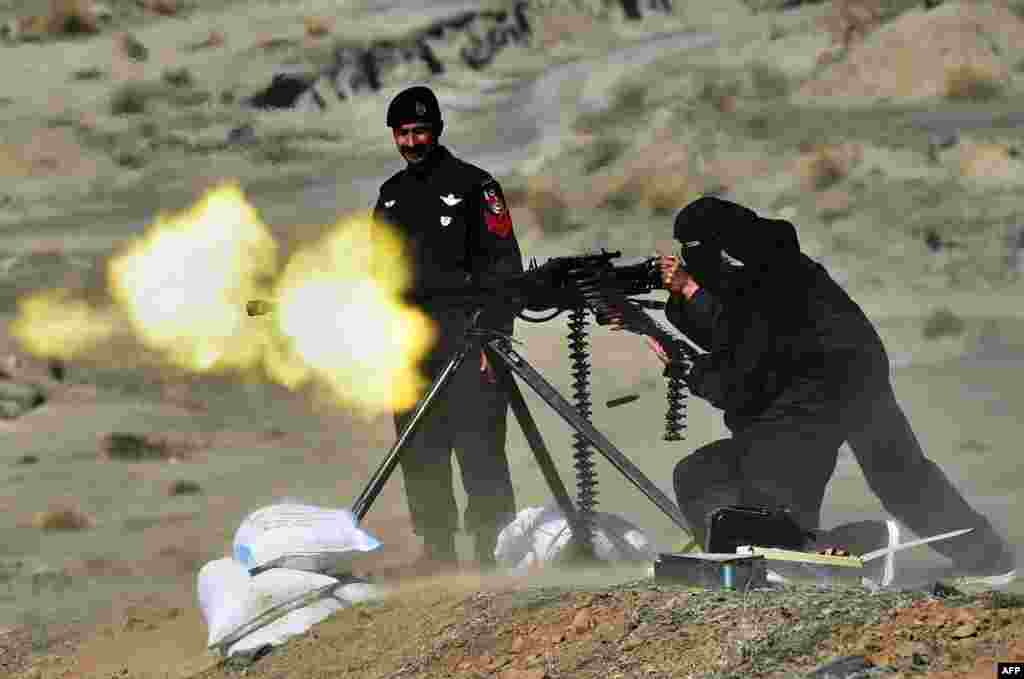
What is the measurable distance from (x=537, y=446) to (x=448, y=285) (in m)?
0.87

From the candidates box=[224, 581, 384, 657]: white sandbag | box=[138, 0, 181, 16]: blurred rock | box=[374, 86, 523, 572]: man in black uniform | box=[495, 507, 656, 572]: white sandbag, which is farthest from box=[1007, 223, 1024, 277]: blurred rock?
box=[138, 0, 181, 16]: blurred rock

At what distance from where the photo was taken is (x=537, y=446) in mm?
11469

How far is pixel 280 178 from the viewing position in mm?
37125

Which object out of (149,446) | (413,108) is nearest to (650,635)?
(413,108)

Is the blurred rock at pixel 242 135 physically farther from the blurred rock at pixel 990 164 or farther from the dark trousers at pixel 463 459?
the dark trousers at pixel 463 459

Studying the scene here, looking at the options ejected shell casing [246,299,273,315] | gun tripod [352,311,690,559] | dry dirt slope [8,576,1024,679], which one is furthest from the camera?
ejected shell casing [246,299,273,315]

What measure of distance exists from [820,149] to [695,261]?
21.8 meters

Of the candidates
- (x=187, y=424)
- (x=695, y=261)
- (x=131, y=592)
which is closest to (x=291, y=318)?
(x=695, y=261)

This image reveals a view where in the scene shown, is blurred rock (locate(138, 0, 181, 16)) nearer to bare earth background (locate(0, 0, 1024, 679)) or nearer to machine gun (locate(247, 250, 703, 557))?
bare earth background (locate(0, 0, 1024, 679))

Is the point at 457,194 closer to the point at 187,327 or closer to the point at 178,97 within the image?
the point at 187,327

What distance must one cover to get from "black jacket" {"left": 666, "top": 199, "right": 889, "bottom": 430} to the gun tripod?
1.99 ft

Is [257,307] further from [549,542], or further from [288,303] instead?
[549,542]

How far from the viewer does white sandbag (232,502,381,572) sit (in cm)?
1106

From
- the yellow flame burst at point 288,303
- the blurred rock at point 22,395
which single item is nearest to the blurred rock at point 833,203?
the blurred rock at point 22,395
